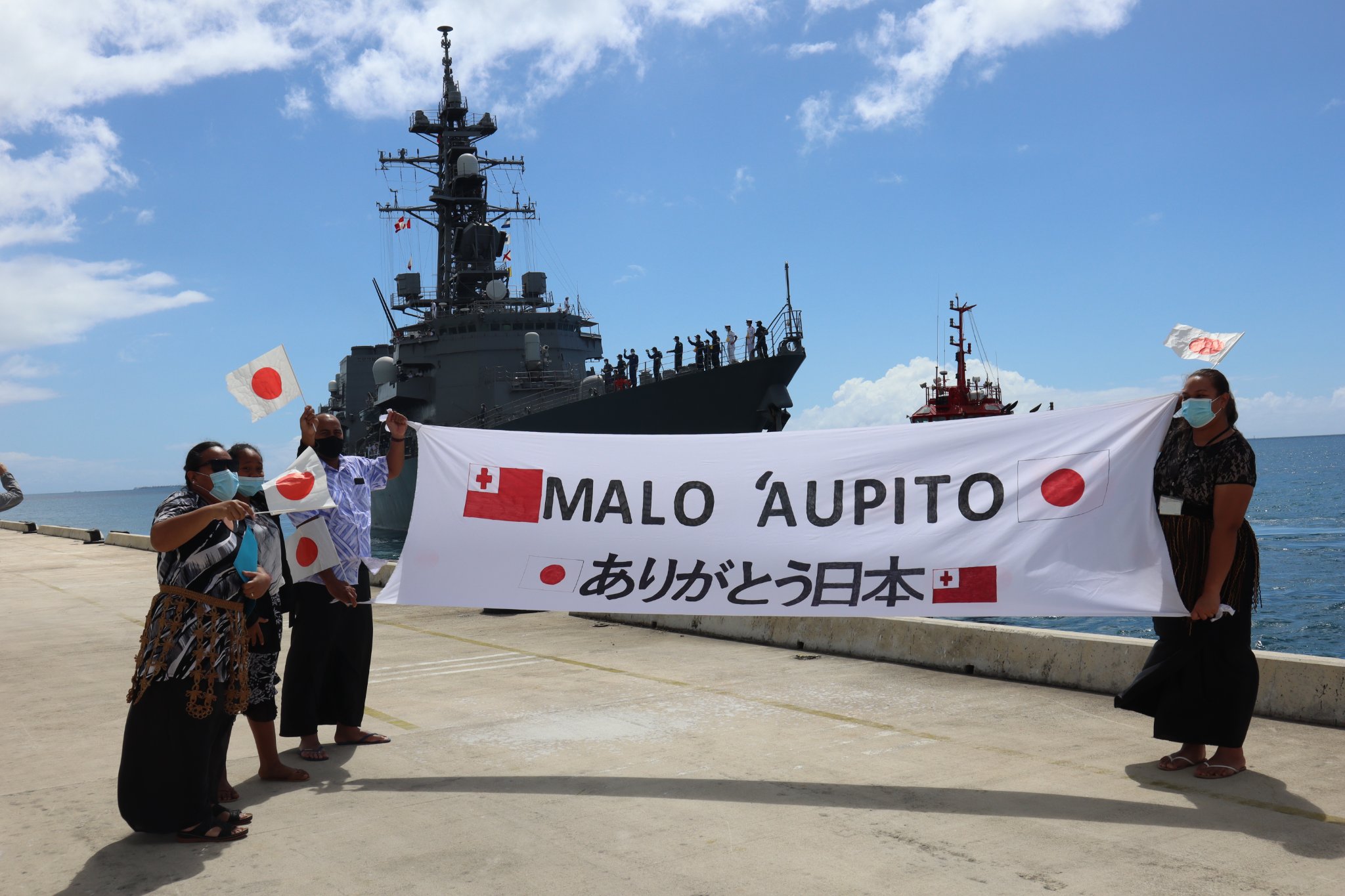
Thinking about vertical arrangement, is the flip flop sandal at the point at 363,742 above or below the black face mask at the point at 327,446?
below

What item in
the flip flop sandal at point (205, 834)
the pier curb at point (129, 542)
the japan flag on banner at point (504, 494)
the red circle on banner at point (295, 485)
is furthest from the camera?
the pier curb at point (129, 542)

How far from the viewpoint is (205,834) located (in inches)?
A: 166

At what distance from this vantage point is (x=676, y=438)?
224 inches

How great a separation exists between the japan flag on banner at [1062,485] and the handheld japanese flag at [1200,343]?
0.63 meters

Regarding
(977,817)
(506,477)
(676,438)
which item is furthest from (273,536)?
(977,817)

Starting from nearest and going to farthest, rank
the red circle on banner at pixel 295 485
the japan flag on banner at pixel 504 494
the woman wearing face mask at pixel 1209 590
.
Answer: the woman wearing face mask at pixel 1209 590 → the red circle on banner at pixel 295 485 → the japan flag on banner at pixel 504 494

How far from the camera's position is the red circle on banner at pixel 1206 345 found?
499cm

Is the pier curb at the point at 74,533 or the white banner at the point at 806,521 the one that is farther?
the pier curb at the point at 74,533

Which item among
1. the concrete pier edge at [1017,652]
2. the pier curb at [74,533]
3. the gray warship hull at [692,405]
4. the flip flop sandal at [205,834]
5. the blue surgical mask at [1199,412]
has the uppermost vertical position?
the gray warship hull at [692,405]

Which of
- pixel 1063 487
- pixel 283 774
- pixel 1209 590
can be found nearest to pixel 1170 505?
pixel 1063 487

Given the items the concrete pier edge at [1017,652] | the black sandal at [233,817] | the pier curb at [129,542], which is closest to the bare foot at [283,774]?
the black sandal at [233,817]

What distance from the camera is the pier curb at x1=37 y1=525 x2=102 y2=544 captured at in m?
29.5

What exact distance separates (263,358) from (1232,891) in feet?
15.1

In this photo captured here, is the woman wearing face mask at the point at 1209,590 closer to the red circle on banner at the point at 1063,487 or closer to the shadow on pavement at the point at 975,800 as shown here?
the shadow on pavement at the point at 975,800
